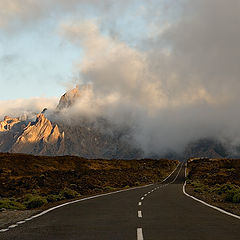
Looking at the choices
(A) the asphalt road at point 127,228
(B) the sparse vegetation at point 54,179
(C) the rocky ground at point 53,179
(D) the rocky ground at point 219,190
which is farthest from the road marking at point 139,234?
(B) the sparse vegetation at point 54,179

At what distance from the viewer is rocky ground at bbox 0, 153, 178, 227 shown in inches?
1090

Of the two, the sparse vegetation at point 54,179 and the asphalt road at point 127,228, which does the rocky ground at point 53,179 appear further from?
the asphalt road at point 127,228

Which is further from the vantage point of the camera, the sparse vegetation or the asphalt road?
the sparse vegetation

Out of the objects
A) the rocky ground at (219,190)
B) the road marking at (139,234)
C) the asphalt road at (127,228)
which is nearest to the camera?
the road marking at (139,234)

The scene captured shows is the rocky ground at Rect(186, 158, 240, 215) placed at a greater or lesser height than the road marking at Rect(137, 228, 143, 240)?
lesser

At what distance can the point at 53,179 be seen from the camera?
49.2m

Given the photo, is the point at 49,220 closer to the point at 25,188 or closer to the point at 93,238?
the point at 93,238

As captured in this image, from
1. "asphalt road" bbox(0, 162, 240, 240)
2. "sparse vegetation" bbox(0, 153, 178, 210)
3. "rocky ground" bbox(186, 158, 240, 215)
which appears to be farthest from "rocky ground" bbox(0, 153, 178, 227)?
"rocky ground" bbox(186, 158, 240, 215)

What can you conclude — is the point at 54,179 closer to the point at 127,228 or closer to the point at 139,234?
the point at 127,228

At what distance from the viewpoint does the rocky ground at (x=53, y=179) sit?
2769 cm

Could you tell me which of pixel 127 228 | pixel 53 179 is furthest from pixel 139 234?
pixel 53 179

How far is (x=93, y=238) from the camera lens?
9.60 metres

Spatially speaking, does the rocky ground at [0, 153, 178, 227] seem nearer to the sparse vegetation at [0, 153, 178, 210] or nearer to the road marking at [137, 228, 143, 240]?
the sparse vegetation at [0, 153, 178, 210]

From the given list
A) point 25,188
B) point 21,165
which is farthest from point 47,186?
point 21,165
